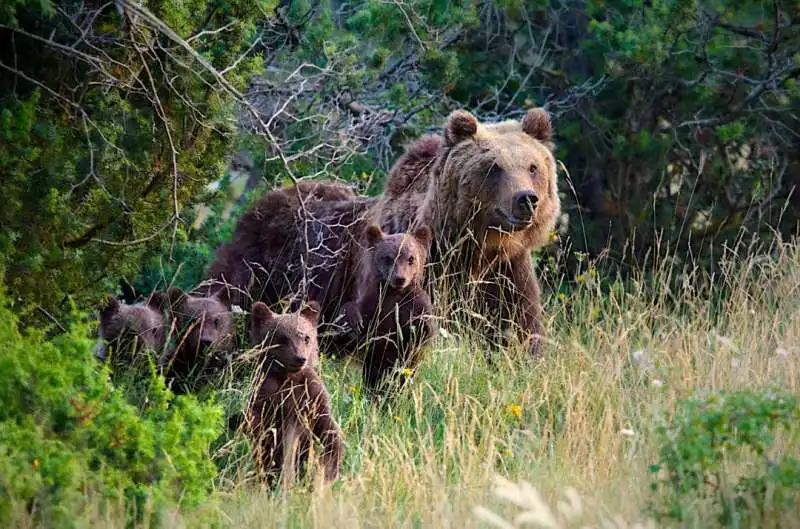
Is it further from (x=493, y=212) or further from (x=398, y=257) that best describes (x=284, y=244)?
(x=398, y=257)

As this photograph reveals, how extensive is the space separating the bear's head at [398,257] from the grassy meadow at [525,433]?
517 millimetres

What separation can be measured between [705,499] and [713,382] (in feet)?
4.72

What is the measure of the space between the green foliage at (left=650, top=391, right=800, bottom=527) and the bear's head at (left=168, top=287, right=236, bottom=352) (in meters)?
2.74

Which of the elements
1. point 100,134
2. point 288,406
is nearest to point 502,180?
point 288,406

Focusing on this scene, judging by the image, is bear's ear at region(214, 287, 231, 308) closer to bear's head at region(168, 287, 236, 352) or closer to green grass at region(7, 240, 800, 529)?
bear's head at region(168, 287, 236, 352)

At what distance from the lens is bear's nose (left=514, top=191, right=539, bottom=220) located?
766 cm

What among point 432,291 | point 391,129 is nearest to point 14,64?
point 432,291

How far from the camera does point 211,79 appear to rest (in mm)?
6496

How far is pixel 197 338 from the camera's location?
6.79m

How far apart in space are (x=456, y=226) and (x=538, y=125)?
2.75 ft

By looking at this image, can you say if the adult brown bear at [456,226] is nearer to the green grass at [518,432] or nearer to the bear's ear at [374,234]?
the green grass at [518,432]

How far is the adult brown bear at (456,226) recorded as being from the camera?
7.91 metres

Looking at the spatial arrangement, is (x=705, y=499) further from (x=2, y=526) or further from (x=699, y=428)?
(x=2, y=526)

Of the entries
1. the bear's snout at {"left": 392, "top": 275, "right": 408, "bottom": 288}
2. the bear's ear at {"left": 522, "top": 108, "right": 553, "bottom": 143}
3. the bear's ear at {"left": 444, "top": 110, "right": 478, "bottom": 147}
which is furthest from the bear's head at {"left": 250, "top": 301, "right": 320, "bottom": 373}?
the bear's ear at {"left": 522, "top": 108, "right": 553, "bottom": 143}
